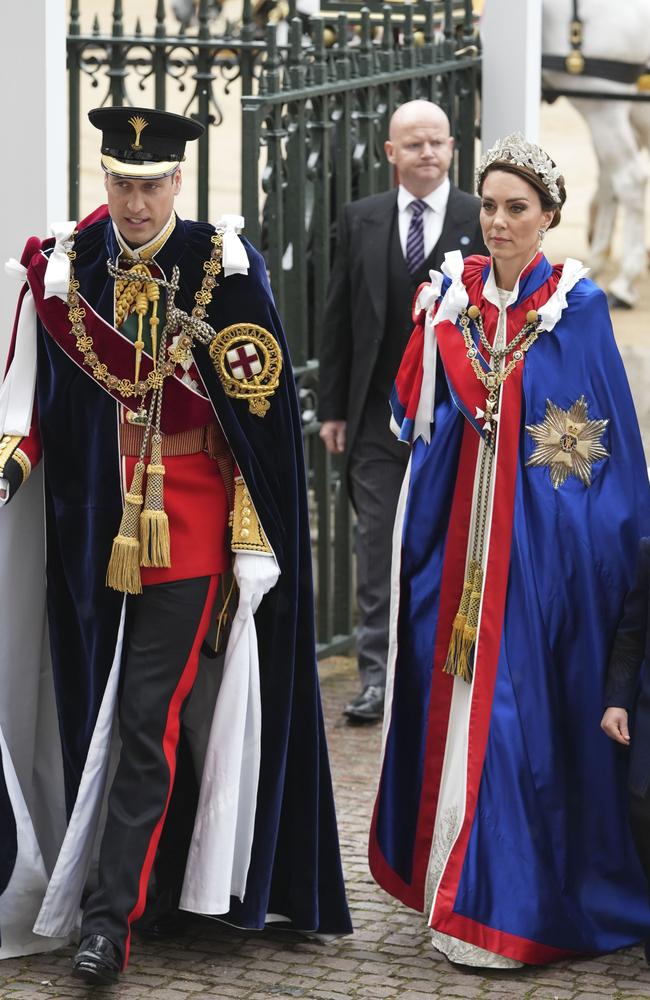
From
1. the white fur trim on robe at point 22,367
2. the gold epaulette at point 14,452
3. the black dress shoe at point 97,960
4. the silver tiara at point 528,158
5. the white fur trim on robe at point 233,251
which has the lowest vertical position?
the black dress shoe at point 97,960

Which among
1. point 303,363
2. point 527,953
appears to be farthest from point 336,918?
point 303,363

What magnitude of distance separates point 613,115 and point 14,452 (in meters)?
8.70

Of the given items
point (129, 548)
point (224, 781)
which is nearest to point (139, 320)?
point (129, 548)

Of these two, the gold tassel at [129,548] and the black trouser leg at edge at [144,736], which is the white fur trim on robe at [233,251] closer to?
the gold tassel at [129,548]

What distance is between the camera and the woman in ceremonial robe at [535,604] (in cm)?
509

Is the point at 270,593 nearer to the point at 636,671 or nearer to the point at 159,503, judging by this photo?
the point at 159,503

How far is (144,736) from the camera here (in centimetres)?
495

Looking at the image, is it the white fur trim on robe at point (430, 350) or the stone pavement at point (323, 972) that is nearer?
the stone pavement at point (323, 972)

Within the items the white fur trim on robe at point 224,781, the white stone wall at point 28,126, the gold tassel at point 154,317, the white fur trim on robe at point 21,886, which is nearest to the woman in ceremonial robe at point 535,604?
the white fur trim on robe at point 224,781

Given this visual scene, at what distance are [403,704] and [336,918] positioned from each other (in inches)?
22.5

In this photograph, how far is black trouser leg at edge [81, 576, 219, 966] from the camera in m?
4.89

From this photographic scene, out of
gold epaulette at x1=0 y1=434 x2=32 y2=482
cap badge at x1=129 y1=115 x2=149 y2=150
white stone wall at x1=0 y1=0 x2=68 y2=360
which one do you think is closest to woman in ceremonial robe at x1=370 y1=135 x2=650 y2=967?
cap badge at x1=129 y1=115 x2=149 y2=150

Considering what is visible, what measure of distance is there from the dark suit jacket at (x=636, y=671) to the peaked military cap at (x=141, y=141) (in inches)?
57.4

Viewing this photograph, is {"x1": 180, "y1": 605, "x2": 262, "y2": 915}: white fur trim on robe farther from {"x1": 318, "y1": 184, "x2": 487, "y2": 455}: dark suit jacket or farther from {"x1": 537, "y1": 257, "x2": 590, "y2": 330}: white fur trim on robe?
{"x1": 318, "y1": 184, "x2": 487, "y2": 455}: dark suit jacket
